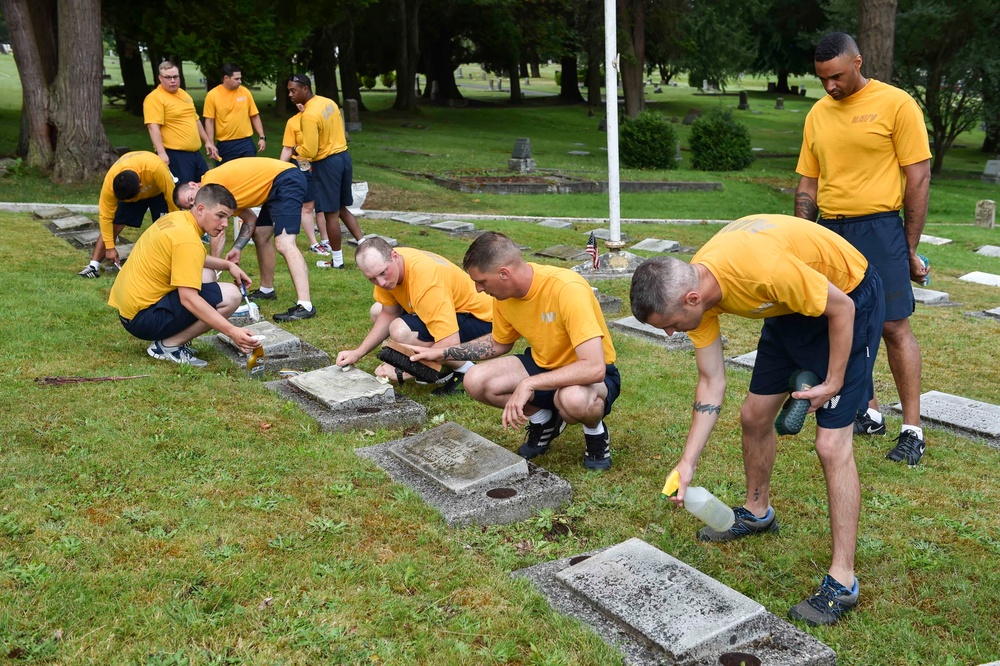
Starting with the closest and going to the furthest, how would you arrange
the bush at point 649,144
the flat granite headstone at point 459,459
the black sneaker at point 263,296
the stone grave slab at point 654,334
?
1. the flat granite headstone at point 459,459
2. the stone grave slab at point 654,334
3. the black sneaker at point 263,296
4. the bush at point 649,144

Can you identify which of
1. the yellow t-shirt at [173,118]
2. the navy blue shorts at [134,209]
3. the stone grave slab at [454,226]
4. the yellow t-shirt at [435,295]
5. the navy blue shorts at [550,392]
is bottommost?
the navy blue shorts at [550,392]

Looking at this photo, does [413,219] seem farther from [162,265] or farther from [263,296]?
[162,265]

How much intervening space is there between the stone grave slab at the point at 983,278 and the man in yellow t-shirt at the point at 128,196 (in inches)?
319

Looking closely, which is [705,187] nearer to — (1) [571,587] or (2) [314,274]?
(2) [314,274]

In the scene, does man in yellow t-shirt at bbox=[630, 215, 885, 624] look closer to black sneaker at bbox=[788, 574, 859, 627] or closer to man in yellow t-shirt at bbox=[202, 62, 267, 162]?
black sneaker at bbox=[788, 574, 859, 627]

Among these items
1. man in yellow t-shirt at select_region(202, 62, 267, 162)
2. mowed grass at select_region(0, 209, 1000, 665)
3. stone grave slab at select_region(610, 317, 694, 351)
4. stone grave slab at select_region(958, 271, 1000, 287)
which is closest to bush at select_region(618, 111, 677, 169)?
stone grave slab at select_region(958, 271, 1000, 287)

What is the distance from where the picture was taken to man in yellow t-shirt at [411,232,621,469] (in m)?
4.04

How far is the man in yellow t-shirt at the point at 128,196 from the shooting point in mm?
7344

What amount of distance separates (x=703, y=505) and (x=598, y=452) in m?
1.24

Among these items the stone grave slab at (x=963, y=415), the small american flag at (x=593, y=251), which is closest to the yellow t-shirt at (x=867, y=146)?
the stone grave slab at (x=963, y=415)

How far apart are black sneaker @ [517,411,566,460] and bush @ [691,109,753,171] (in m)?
18.3

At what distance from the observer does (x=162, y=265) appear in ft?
18.8

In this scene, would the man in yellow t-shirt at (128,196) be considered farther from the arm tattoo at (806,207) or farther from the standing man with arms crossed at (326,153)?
the arm tattoo at (806,207)

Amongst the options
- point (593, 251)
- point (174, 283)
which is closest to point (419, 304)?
point (174, 283)
